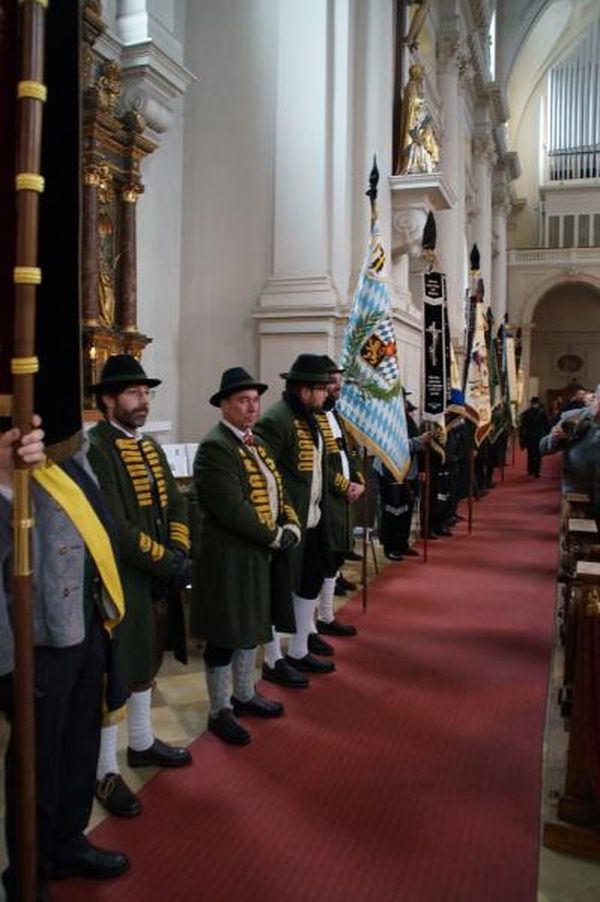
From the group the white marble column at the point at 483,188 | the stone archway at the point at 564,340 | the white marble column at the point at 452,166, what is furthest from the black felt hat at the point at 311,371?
the stone archway at the point at 564,340

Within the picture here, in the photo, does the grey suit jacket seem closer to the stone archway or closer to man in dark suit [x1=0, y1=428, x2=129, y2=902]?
man in dark suit [x1=0, y1=428, x2=129, y2=902]

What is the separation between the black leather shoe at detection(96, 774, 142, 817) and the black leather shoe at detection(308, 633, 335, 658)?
1.85 m

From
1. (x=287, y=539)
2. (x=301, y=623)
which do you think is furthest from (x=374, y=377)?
(x=287, y=539)

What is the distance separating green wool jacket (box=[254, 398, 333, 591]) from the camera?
3.98 meters

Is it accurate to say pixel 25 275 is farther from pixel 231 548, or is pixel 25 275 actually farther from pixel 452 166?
pixel 452 166

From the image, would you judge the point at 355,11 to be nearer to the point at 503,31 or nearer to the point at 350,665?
the point at 350,665

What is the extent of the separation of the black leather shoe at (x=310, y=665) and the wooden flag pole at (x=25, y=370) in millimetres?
2746

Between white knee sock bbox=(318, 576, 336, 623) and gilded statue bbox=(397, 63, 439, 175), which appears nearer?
white knee sock bbox=(318, 576, 336, 623)

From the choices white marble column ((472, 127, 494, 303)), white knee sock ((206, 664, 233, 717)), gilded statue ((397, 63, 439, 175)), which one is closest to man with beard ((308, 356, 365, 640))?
white knee sock ((206, 664, 233, 717))

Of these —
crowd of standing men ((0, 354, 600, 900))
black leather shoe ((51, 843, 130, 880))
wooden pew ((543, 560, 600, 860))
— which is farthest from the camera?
wooden pew ((543, 560, 600, 860))

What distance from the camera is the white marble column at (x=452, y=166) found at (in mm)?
12945

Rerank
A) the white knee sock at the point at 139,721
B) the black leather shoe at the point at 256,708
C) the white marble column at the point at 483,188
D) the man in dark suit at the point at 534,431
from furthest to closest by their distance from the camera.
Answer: the white marble column at the point at 483,188 → the man in dark suit at the point at 534,431 → the black leather shoe at the point at 256,708 → the white knee sock at the point at 139,721

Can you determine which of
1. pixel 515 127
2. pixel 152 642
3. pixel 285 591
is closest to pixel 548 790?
pixel 285 591

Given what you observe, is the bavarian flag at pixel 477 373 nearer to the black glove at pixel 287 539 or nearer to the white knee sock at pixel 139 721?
the black glove at pixel 287 539
